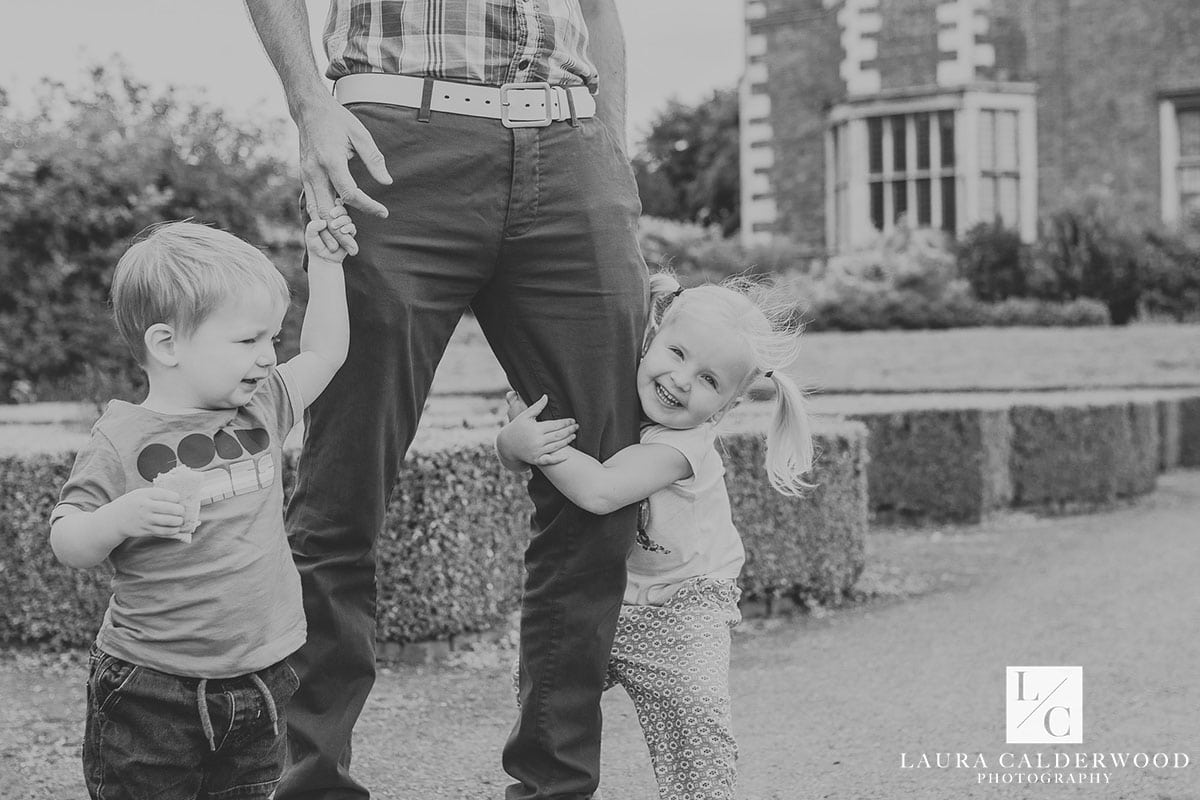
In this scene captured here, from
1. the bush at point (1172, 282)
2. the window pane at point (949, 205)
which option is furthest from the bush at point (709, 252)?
the bush at point (1172, 282)

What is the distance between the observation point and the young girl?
2486mm

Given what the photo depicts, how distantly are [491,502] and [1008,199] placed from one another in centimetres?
1335

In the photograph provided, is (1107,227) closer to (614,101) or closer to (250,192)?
(250,192)

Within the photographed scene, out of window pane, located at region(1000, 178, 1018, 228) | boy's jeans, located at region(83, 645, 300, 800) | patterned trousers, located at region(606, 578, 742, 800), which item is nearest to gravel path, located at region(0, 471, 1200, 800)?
patterned trousers, located at region(606, 578, 742, 800)

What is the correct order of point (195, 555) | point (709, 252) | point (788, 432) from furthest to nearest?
point (709, 252), point (788, 432), point (195, 555)

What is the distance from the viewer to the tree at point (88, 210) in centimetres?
872

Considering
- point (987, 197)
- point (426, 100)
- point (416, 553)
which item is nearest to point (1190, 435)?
point (987, 197)

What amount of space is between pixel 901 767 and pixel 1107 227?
39.9ft

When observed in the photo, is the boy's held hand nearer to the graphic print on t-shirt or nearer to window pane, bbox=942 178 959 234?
the graphic print on t-shirt

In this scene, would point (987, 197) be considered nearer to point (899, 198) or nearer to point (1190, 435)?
point (899, 198)

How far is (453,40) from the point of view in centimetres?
242

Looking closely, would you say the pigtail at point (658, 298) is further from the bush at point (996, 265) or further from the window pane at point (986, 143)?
the window pane at point (986, 143)

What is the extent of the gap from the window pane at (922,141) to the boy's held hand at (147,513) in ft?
51.5

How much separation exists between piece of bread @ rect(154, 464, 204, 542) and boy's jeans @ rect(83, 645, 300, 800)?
242 mm
